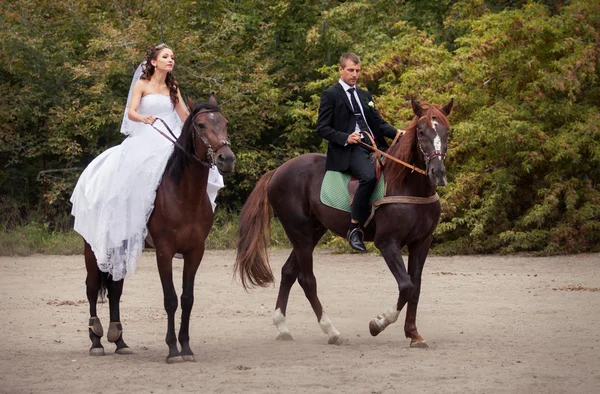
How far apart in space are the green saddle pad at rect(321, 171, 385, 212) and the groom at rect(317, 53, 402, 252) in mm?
90

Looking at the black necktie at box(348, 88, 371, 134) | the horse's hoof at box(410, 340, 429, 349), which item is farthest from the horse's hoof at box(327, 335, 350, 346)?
the black necktie at box(348, 88, 371, 134)

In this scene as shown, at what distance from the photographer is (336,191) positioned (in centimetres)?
955

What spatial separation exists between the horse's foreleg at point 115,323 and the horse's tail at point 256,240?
148 centimetres

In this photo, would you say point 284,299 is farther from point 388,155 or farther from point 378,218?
point 388,155

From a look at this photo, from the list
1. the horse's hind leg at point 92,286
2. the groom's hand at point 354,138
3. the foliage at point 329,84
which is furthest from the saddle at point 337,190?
the foliage at point 329,84

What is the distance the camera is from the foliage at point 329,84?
17719mm

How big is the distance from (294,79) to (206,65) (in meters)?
2.54

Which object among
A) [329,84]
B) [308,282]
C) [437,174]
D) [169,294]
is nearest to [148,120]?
[169,294]

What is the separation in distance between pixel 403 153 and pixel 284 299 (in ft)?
6.55

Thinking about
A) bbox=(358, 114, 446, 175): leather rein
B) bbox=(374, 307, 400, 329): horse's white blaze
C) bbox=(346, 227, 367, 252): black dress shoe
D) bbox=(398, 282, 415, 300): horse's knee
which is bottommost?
bbox=(374, 307, 400, 329): horse's white blaze

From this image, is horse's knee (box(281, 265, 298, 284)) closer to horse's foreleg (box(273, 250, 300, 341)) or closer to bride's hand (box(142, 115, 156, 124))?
horse's foreleg (box(273, 250, 300, 341))

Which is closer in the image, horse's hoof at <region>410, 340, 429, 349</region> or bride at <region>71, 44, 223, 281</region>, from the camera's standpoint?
bride at <region>71, 44, 223, 281</region>

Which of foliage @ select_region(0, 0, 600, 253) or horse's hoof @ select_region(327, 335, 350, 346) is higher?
foliage @ select_region(0, 0, 600, 253)

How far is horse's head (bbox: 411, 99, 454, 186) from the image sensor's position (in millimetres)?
8492
